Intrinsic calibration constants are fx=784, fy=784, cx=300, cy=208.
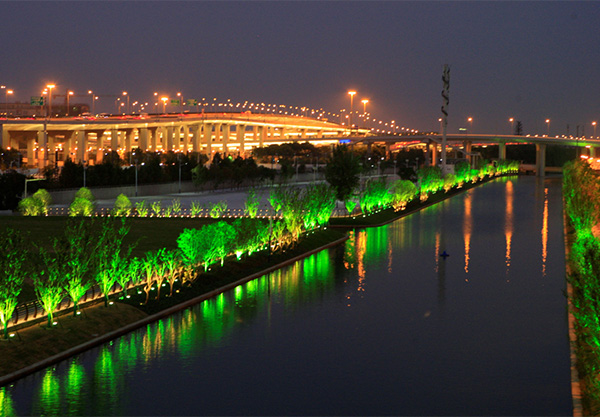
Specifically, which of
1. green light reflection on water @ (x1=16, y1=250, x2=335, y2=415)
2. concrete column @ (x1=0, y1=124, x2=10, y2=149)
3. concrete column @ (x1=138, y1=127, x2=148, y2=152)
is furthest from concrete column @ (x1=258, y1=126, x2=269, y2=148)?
green light reflection on water @ (x1=16, y1=250, x2=335, y2=415)

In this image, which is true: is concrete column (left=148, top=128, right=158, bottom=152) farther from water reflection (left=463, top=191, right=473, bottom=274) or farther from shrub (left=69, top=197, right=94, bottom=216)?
shrub (left=69, top=197, right=94, bottom=216)

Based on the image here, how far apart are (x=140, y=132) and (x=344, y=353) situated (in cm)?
13225

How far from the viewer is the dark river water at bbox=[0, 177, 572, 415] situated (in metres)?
14.6

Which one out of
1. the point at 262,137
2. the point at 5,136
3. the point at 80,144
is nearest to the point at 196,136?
the point at 262,137

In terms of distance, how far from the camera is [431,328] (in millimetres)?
20391

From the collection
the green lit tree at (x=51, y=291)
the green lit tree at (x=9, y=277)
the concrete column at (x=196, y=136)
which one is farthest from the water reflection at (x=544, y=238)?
the concrete column at (x=196, y=136)

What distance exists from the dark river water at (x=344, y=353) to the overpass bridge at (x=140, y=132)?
81446mm

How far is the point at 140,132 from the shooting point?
145375mm

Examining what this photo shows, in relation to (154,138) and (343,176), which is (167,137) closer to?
(154,138)

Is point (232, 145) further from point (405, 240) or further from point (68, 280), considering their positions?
point (68, 280)

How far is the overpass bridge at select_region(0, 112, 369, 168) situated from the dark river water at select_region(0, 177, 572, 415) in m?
81.4

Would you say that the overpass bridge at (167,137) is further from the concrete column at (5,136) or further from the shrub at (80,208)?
the shrub at (80,208)

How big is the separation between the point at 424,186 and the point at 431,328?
50.1 m

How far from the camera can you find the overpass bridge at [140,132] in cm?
12308
